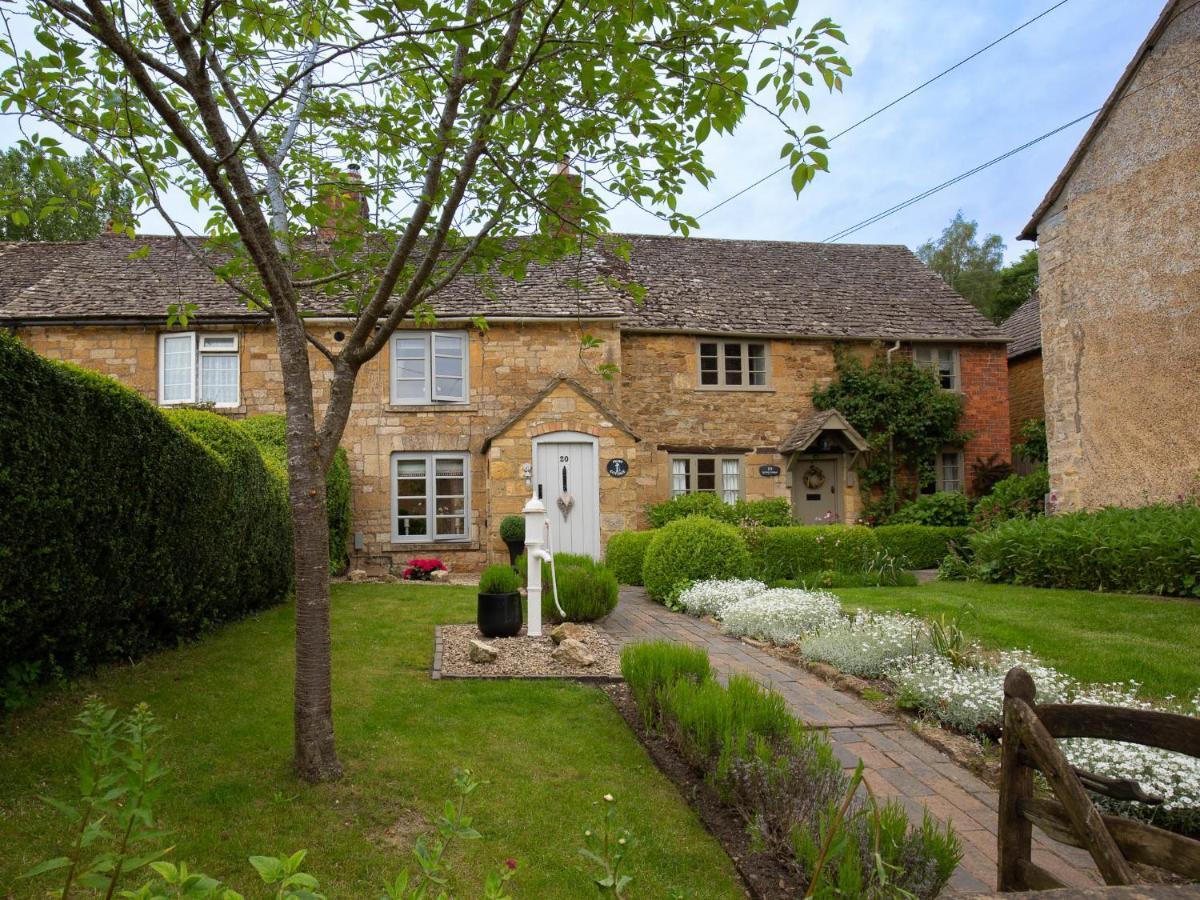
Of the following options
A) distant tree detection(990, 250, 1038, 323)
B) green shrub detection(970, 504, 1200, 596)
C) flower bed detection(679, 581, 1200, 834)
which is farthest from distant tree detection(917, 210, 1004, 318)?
flower bed detection(679, 581, 1200, 834)

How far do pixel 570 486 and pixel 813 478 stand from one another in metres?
6.26

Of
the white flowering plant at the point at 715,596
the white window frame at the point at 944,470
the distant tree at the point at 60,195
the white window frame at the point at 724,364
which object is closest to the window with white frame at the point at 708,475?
the white window frame at the point at 724,364

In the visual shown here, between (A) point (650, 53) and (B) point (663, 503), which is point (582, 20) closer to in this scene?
(A) point (650, 53)

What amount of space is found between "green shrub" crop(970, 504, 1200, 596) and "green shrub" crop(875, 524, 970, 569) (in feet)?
7.63

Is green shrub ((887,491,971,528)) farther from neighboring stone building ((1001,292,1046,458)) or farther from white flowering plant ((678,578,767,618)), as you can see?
white flowering plant ((678,578,767,618))

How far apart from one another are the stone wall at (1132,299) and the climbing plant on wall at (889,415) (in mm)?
3992

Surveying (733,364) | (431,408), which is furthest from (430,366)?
(733,364)

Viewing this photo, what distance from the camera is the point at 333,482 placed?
1336 cm

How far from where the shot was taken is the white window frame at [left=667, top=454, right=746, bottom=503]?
17469 mm

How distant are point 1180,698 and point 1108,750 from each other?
1.74 meters

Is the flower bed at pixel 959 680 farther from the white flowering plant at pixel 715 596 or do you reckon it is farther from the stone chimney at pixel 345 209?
the stone chimney at pixel 345 209

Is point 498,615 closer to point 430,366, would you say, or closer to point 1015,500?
point 430,366

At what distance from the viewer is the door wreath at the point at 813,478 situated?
18266 mm

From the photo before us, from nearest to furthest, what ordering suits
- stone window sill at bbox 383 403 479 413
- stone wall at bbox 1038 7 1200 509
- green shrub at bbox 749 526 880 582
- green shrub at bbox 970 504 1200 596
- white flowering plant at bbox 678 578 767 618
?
green shrub at bbox 970 504 1200 596
white flowering plant at bbox 678 578 767 618
stone wall at bbox 1038 7 1200 509
green shrub at bbox 749 526 880 582
stone window sill at bbox 383 403 479 413
